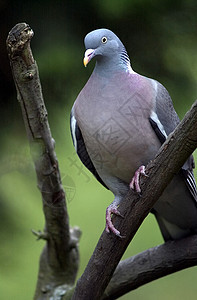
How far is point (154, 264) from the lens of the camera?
60.1 inches

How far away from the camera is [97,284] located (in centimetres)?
130

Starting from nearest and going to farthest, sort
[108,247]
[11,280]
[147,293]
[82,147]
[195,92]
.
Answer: [195,92]
[11,280]
[108,247]
[82,147]
[147,293]

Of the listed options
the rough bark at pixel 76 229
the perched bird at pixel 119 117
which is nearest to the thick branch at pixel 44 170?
the rough bark at pixel 76 229

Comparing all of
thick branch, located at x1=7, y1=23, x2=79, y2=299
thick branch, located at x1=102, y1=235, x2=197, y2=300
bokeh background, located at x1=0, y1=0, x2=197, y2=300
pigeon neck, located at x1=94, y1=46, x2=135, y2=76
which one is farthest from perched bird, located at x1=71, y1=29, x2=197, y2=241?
bokeh background, located at x1=0, y1=0, x2=197, y2=300

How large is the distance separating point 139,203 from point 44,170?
34 centimetres

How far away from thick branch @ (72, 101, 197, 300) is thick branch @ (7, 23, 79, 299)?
0.24 m

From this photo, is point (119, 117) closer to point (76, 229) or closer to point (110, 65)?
point (110, 65)

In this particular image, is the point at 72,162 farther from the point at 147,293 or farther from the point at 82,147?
the point at 147,293

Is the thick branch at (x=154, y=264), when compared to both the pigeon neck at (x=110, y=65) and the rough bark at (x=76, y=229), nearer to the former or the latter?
the rough bark at (x=76, y=229)

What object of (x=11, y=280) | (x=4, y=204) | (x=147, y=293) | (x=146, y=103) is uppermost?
(x=146, y=103)

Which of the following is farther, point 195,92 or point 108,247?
point 108,247

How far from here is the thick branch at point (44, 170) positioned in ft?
2.97

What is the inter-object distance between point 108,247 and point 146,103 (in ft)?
1.24

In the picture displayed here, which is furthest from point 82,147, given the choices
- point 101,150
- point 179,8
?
point 179,8
